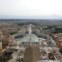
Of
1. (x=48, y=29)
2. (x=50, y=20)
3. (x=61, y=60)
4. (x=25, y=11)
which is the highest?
(x=25, y=11)

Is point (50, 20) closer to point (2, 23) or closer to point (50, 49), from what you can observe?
point (50, 49)

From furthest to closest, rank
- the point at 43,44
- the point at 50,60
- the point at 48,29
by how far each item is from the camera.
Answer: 1. the point at 48,29
2. the point at 43,44
3. the point at 50,60

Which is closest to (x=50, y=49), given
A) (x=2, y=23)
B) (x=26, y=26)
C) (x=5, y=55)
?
(x=26, y=26)

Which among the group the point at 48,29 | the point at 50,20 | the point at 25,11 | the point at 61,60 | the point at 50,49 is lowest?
the point at 61,60

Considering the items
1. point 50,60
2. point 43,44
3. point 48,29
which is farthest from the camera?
point 48,29

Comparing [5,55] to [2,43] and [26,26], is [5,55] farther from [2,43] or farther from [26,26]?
[26,26]

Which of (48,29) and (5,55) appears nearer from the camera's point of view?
(5,55)

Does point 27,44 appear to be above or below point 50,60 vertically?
above

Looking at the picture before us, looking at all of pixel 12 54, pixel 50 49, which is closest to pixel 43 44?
pixel 50 49

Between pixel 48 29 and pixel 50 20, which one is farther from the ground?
pixel 50 20
